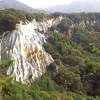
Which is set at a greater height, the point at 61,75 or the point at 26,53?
the point at 26,53

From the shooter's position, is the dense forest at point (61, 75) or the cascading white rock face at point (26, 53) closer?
the dense forest at point (61, 75)

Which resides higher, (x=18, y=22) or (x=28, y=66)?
(x=18, y=22)

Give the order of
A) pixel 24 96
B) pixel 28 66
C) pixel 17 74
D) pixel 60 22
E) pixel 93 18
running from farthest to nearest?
pixel 93 18
pixel 60 22
pixel 28 66
pixel 17 74
pixel 24 96

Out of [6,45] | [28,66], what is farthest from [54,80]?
[6,45]

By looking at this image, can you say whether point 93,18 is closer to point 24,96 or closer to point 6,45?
point 6,45

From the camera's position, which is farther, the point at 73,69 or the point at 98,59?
the point at 98,59

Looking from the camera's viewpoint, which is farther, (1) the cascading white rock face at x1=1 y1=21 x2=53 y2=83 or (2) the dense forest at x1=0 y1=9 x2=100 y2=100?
(1) the cascading white rock face at x1=1 y1=21 x2=53 y2=83

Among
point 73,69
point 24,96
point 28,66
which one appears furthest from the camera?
point 73,69

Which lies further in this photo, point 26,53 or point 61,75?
point 26,53
